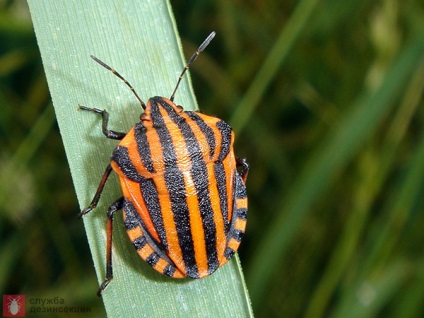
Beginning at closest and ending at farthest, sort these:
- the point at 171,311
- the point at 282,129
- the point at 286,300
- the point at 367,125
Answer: the point at 171,311
the point at 367,125
the point at 286,300
the point at 282,129

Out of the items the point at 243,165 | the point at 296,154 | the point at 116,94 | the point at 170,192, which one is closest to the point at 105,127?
the point at 116,94

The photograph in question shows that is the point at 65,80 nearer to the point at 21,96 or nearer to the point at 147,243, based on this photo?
the point at 147,243

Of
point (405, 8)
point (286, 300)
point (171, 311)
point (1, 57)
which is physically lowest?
point (286, 300)

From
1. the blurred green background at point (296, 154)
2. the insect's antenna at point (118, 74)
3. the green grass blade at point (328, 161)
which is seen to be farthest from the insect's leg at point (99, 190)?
the green grass blade at point (328, 161)

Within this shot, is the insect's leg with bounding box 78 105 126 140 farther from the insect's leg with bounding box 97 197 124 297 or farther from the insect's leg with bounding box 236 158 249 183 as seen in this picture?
the insect's leg with bounding box 236 158 249 183

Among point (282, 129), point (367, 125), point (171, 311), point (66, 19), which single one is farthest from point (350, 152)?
Answer: point (66, 19)
